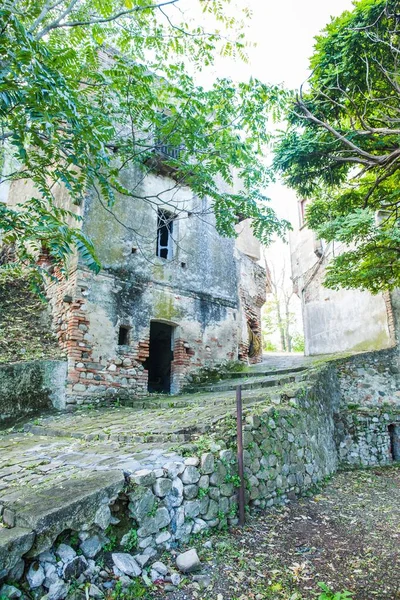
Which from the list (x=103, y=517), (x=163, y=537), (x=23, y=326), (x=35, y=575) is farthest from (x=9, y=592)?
(x=23, y=326)

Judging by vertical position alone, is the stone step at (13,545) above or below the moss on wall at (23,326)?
below

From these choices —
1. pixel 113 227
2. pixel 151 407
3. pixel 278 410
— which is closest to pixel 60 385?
pixel 151 407

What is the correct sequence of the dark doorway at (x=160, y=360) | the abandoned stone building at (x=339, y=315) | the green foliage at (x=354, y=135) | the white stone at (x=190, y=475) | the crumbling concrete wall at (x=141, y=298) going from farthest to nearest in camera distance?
the dark doorway at (x=160, y=360) < the abandoned stone building at (x=339, y=315) < the crumbling concrete wall at (x=141, y=298) < the green foliage at (x=354, y=135) < the white stone at (x=190, y=475)

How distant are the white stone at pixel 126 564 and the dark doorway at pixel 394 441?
718cm

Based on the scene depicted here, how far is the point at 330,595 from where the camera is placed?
2.56m

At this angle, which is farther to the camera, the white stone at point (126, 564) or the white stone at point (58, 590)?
the white stone at point (126, 564)

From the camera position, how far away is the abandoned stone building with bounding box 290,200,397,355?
9.20m

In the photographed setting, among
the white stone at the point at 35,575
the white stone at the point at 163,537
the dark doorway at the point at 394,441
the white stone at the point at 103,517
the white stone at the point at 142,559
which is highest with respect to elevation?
the white stone at the point at 103,517

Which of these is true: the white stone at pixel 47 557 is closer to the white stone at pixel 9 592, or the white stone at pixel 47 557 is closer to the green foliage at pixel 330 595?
the white stone at pixel 9 592

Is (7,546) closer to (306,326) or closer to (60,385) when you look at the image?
(60,385)

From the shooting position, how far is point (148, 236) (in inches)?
359

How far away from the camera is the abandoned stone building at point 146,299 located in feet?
24.6

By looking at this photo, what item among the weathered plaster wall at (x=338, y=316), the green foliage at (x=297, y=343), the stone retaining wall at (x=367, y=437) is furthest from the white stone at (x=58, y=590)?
the green foliage at (x=297, y=343)

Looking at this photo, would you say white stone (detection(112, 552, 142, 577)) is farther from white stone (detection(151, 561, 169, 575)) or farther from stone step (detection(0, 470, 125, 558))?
stone step (detection(0, 470, 125, 558))
